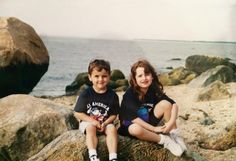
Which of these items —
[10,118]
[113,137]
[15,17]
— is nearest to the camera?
[113,137]

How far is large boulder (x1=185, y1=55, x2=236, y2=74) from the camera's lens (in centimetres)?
268

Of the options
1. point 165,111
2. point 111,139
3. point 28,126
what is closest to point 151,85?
point 165,111

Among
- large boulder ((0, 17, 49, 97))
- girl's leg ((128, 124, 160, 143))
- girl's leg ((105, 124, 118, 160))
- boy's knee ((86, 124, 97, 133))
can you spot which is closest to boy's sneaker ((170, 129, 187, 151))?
girl's leg ((128, 124, 160, 143))

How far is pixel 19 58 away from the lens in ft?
8.29

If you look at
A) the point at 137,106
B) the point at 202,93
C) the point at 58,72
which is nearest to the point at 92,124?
the point at 137,106

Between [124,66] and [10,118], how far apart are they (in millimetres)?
749

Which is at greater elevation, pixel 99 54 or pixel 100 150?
pixel 99 54

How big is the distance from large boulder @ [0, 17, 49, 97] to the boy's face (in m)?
0.37

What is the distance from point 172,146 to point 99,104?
0.48 metres

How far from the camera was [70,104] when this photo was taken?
2551 mm

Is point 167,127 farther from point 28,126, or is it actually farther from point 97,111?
point 28,126

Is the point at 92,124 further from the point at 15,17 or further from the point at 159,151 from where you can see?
the point at 15,17

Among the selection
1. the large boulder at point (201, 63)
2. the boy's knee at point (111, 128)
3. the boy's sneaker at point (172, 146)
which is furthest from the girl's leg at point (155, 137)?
the large boulder at point (201, 63)

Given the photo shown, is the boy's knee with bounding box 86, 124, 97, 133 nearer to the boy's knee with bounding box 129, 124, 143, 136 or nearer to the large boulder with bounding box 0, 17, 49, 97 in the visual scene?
the boy's knee with bounding box 129, 124, 143, 136
